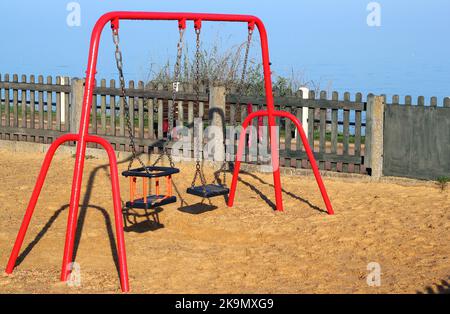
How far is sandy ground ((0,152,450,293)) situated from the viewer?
682cm

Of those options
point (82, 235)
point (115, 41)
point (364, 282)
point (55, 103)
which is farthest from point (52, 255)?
point (55, 103)

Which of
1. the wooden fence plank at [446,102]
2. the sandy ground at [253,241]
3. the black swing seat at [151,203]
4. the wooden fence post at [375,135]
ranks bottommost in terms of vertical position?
the sandy ground at [253,241]

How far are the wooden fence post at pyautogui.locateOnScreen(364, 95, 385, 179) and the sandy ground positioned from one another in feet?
1.04

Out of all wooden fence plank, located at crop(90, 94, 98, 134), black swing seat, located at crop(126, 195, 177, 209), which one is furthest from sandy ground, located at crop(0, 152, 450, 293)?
wooden fence plank, located at crop(90, 94, 98, 134)

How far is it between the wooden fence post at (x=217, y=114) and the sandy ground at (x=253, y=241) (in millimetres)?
1245

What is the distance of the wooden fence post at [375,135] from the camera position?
11.5 meters

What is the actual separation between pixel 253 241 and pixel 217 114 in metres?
4.39

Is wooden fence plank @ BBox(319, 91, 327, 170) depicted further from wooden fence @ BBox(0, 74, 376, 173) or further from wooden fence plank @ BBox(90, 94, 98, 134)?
wooden fence plank @ BBox(90, 94, 98, 134)

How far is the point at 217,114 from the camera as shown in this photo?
12.6m

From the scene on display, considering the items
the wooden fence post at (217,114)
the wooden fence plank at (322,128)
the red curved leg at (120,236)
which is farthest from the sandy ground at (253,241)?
the wooden fence post at (217,114)

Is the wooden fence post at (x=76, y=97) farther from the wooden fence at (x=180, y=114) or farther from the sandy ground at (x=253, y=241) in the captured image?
the sandy ground at (x=253, y=241)

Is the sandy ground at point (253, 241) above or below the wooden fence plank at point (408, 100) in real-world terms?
below

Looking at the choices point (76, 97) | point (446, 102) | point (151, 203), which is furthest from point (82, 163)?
point (76, 97)

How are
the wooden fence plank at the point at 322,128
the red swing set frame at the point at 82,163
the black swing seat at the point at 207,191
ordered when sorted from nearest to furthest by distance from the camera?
1. the red swing set frame at the point at 82,163
2. the black swing seat at the point at 207,191
3. the wooden fence plank at the point at 322,128
